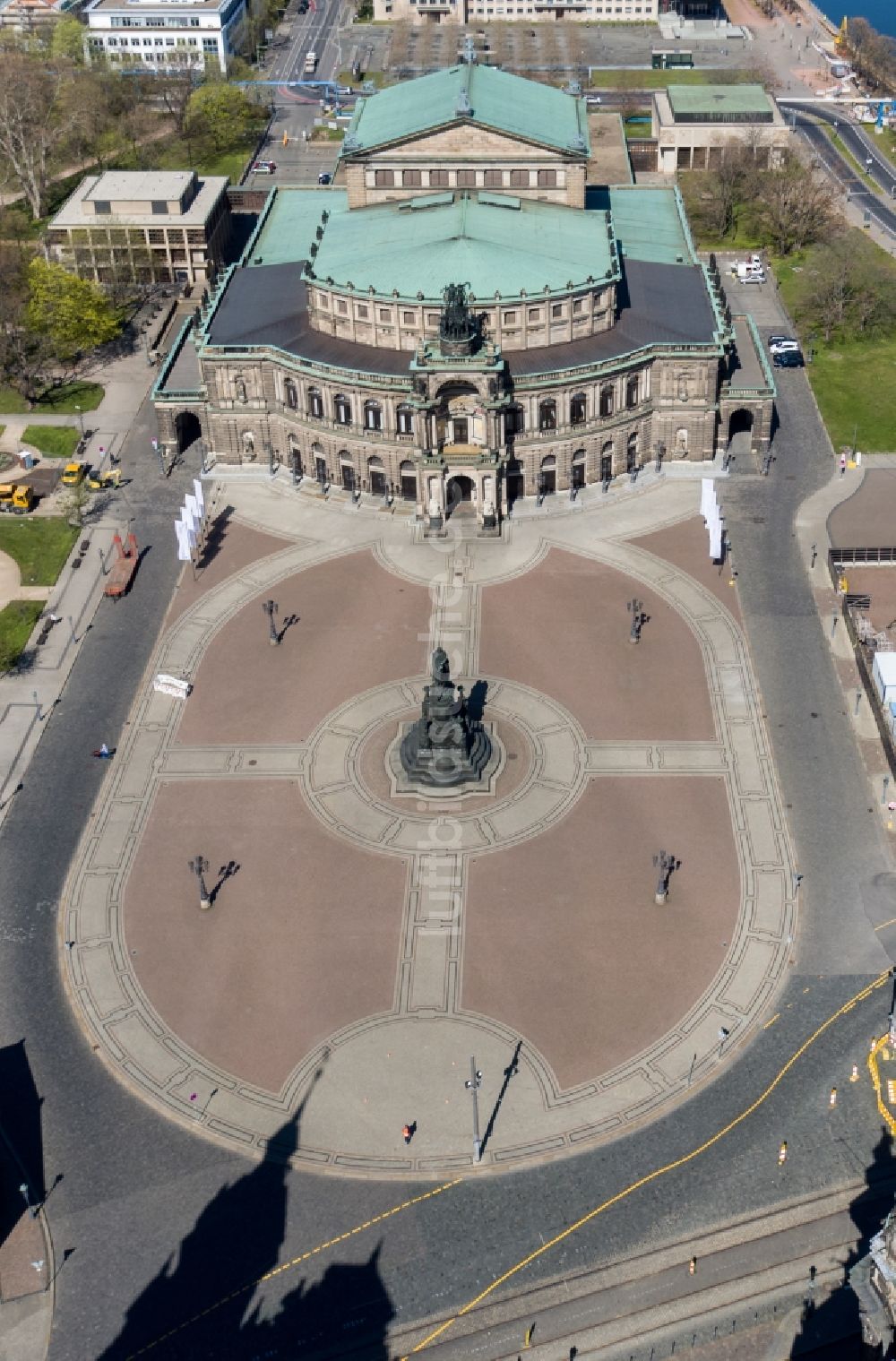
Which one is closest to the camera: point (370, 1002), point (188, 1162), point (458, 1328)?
point (458, 1328)

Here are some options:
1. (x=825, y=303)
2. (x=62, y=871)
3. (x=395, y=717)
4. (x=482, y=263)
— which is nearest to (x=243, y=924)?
(x=62, y=871)

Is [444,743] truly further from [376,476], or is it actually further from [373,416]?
[373,416]

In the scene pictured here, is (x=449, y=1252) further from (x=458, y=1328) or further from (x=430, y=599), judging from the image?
(x=430, y=599)

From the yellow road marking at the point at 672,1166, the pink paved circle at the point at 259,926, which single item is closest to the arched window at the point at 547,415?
the pink paved circle at the point at 259,926

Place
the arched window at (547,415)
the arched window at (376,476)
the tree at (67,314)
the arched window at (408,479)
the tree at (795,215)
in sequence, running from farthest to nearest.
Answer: the tree at (795,215) → the tree at (67,314) → the arched window at (376,476) → the arched window at (408,479) → the arched window at (547,415)

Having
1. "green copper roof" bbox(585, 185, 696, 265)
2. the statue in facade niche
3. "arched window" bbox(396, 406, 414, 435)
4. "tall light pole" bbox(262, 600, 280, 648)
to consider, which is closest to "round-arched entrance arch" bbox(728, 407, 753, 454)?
"green copper roof" bbox(585, 185, 696, 265)

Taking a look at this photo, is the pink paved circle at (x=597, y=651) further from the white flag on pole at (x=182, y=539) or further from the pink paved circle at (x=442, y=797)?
the white flag on pole at (x=182, y=539)
